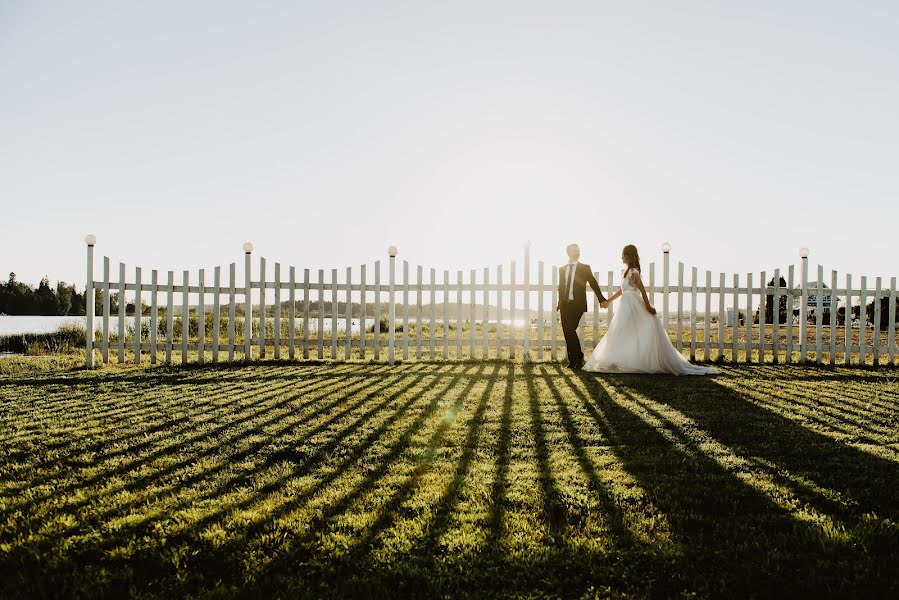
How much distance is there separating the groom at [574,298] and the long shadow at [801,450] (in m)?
3.08

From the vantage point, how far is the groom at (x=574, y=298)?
907 centimetres

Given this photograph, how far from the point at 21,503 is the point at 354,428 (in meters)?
2.22

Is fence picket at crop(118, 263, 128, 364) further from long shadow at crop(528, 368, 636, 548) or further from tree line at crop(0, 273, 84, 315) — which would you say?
tree line at crop(0, 273, 84, 315)

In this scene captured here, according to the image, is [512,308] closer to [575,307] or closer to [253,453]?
[575,307]

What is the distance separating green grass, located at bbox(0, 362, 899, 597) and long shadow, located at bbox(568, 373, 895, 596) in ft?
0.04

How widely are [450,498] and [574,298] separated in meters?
6.61

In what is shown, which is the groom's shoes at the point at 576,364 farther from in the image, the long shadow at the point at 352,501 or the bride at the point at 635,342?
the long shadow at the point at 352,501

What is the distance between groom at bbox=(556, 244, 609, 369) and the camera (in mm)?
9070

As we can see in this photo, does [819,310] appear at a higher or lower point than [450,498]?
higher

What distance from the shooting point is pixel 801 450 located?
387 cm

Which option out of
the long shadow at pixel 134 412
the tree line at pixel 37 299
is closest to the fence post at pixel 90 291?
the long shadow at pixel 134 412

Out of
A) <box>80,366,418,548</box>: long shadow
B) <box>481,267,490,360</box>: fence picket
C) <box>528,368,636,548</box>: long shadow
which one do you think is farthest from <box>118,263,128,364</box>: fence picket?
<box>528,368,636,548</box>: long shadow

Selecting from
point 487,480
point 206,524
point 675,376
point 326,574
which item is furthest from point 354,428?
point 675,376

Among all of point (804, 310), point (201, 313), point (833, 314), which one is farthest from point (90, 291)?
point (833, 314)
